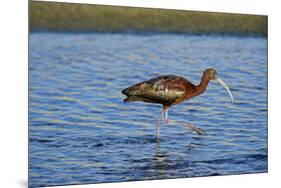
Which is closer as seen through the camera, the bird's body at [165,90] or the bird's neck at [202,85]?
the bird's body at [165,90]

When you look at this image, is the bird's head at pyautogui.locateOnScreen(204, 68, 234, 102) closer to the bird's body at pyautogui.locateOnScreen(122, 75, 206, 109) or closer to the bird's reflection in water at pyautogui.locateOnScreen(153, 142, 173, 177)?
the bird's body at pyautogui.locateOnScreen(122, 75, 206, 109)

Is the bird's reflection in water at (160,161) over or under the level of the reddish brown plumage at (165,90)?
under

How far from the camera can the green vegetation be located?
3802mm

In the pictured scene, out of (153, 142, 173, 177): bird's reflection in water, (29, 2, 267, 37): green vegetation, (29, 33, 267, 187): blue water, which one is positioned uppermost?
(29, 2, 267, 37): green vegetation

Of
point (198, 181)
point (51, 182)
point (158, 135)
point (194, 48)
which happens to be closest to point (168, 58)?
point (194, 48)

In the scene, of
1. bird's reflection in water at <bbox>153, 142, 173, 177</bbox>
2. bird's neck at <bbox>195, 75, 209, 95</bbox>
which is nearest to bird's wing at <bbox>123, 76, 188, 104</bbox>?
bird's neck at <bbox>195, 75, 209, 95</bbox>

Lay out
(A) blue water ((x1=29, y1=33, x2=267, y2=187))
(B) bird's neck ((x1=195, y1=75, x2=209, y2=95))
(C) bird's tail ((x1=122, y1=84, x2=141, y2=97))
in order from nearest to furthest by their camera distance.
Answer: (A) blue water ((x1=29, y1=33, x2=267, y2=187))
(C) bird's tail ((x1=122, y1=84, x2=141, y2=97))
(B) bird's neck ((x1=195, y1=75, x2=209, y2=95))

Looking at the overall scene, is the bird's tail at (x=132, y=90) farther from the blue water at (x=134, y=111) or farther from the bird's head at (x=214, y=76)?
the bird's head at (x=214, y=76)

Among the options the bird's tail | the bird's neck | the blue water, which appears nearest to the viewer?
the blue water

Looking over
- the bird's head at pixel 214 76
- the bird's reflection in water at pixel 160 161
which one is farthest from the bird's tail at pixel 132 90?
the bird's head at pixel 214 76

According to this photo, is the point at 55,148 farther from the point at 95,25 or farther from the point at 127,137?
the point at 95,25

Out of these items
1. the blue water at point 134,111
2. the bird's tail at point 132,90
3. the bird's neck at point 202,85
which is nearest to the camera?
the blue water at point 134,111

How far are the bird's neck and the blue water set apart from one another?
0.04 meters

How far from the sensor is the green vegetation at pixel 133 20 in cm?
380
